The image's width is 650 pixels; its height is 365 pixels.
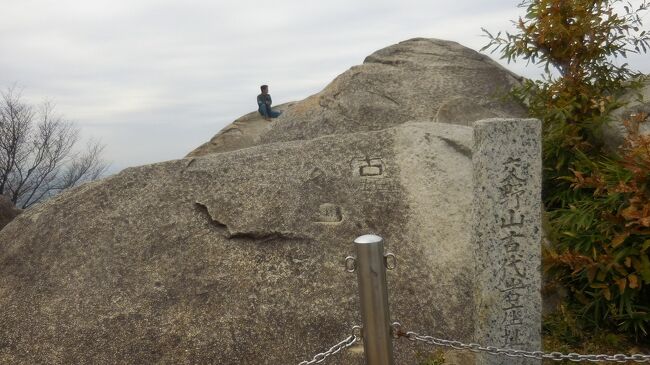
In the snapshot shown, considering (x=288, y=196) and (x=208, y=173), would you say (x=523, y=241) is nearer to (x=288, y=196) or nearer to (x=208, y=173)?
(x=288, y=196)

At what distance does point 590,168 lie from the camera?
18.0ft

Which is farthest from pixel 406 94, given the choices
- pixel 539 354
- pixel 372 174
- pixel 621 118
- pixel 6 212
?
pixel 6 212

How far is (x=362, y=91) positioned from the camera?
27.9 ft

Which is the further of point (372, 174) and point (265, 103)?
point (265, 103)

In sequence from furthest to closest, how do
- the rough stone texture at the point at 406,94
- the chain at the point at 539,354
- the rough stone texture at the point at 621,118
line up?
the rough stone texture at the point at 406,94 < the rough stone texture at the point at 621,118 < the chain at the point at 539,354

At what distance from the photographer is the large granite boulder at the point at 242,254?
4500 mm

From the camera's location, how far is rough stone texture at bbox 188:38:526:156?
8.02 metres

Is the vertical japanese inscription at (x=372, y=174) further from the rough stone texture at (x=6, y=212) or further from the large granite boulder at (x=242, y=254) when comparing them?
the rough stone texture at (x=6, y=212)

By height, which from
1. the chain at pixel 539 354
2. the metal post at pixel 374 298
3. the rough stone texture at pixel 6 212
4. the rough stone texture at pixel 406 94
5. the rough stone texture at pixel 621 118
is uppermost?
the rough stone texture at pixel 406 94

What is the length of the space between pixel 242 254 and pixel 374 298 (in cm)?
227

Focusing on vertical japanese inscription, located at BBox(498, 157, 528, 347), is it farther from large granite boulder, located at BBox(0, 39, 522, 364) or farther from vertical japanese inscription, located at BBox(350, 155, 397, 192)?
vertical japanese inscription, located at BBox(350, 155, 397, 192)

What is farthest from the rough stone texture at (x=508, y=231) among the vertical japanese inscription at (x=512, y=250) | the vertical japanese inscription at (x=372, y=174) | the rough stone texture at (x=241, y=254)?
the vertical japanese inscription at (x=372, y=174)

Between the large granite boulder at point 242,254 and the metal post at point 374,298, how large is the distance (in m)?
1.40

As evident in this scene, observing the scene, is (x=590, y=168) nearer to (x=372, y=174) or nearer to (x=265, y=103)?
(x=372, y=174)
